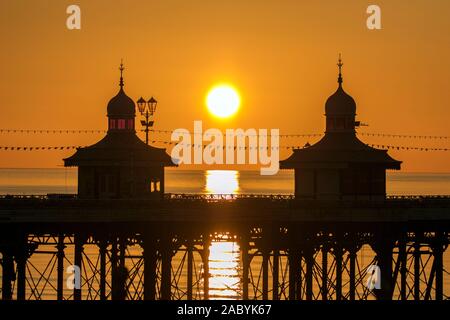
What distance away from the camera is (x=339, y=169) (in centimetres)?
8369

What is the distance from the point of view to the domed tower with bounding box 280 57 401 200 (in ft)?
274

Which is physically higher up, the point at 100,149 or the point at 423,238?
the point at 100,149

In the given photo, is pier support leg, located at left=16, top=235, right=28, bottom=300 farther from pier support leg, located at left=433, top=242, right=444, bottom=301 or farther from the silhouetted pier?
pier support leg, located at left=433, top=242, right=444, bottom=301

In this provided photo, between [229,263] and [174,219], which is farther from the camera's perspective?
[229,263]

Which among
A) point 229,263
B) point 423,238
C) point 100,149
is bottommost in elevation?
point 229,263

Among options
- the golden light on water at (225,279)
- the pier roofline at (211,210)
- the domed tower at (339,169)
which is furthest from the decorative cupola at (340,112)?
the golden light on water at (225,279)

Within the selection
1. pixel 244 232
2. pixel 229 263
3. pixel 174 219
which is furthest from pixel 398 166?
pixel 229 263

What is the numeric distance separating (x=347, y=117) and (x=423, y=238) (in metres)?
11.4

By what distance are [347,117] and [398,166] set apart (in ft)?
18.2

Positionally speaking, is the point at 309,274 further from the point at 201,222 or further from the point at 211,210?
the point at 201,222
